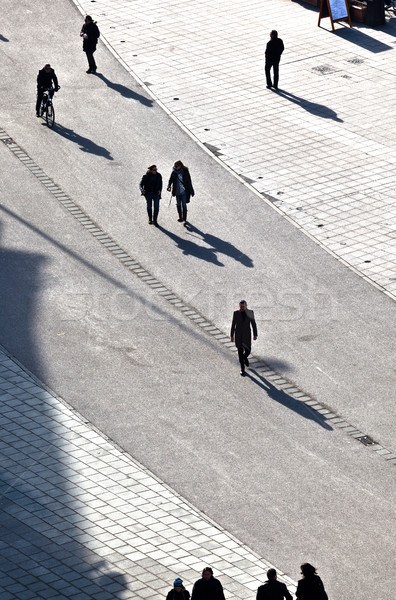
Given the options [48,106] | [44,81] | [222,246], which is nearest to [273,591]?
[222,246]

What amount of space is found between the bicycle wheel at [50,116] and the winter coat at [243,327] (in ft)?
34.0

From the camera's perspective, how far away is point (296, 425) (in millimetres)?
16734

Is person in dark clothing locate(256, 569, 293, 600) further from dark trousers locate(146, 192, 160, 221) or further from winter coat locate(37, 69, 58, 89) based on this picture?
winter coat locate(37, 69, 58, 89)

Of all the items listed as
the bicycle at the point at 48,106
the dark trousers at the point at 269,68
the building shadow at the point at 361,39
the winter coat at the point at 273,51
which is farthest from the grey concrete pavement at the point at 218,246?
the building shadow at the point at 361,39

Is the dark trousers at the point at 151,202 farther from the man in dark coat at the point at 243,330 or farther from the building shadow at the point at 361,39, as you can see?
the building shadow at the point at 361,39

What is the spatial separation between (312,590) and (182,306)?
8.55 meters

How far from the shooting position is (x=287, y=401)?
17359mm

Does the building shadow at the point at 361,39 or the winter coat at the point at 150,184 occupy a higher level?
the winter coat at the point at 150,184

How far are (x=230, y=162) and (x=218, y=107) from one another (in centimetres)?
319

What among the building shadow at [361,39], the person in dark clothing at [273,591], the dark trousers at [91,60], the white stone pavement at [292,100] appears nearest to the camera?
the person in dark clothing at [273,591]

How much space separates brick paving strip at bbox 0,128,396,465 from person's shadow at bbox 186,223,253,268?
1.66 metres

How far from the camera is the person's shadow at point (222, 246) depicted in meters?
21.5

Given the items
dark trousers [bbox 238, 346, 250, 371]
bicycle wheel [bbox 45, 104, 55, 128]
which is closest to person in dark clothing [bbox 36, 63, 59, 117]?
bicycle wheel [bbox 45, 104, 55, 128]

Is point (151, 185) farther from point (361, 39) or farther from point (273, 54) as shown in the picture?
point (361, 39)
